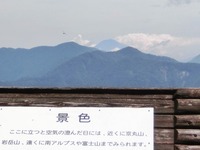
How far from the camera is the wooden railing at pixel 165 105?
23.3 feet

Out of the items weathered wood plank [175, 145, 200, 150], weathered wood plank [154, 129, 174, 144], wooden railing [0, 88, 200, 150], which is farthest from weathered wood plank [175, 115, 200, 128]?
weathered wood plank [175, 145, 200, 150]

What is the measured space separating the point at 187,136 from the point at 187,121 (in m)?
0.21

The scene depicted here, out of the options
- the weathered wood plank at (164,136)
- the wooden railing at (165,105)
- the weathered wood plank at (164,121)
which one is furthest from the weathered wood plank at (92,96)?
the weathered wood plank at (164,136)

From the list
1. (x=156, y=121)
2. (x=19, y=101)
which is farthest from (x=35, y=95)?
(x=156, y=121)

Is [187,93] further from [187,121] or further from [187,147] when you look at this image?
[187,147]

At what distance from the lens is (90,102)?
7340 mm

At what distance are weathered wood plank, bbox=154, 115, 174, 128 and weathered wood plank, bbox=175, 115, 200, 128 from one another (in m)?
0.08

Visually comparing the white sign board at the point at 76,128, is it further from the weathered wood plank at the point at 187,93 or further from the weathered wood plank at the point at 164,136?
the weathered wood plank at the point at 187,93

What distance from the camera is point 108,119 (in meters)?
7.18

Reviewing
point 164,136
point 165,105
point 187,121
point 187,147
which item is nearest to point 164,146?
point 164,136

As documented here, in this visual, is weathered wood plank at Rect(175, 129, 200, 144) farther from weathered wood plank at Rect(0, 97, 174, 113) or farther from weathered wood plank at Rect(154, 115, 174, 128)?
weathered wood plank at Rect(0, 97, 174, 113)

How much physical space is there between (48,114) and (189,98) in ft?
6.83

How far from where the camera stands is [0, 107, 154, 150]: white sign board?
7082 millimetres

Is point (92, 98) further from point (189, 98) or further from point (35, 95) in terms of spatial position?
point (189, 98)
